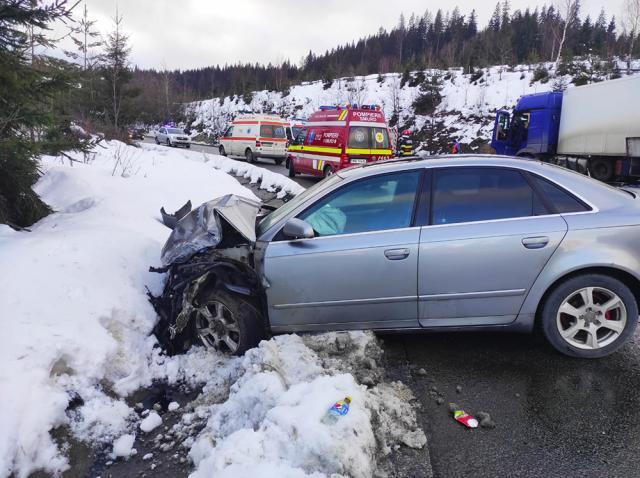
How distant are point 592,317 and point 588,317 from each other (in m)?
0.03

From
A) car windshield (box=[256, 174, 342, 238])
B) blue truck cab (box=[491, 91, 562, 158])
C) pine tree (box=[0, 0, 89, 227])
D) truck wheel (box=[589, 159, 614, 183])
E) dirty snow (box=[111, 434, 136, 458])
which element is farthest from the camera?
blue truck cab (box=[491, 91, 562, 158])

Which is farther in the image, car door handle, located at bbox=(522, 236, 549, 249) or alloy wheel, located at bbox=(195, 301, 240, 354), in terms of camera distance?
alloy wheel, located at bbox=(195, 301, 240, 354)

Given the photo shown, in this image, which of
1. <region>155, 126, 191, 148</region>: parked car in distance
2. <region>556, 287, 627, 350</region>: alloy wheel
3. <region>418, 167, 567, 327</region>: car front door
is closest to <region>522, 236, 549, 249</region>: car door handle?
<region>418, 167, 567, 327</region>: car front door

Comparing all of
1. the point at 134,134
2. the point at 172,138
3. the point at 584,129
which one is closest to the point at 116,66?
the point at 134,134

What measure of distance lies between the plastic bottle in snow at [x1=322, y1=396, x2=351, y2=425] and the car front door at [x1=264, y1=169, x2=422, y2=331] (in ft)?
3.22

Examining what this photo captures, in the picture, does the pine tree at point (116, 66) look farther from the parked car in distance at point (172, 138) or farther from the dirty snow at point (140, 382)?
the dirty snow at point (140, 382)

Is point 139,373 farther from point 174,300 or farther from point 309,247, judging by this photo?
point 309,247

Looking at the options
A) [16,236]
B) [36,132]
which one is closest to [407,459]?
[16,236]

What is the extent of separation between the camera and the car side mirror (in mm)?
3396

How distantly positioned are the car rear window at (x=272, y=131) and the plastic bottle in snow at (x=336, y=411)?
2139 cm

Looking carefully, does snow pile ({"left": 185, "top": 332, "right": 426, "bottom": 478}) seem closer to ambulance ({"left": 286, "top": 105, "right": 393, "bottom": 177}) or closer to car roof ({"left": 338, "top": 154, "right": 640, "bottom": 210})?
car roof ({"left": 338, "top": 154, "right": 640, "bottom": 210})

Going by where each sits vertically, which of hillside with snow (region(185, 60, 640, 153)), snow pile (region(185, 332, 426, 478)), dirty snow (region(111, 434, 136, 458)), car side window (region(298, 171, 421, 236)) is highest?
hillside with snow (region(185, 60, 640, 153))

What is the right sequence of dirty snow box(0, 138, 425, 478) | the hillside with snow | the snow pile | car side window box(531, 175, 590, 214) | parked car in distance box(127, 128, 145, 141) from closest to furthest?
the snow pile < dirty snow box(0, 138, 425, 478) < car side window box(531, 175, 590, 214) < parked car in distance box(127, 128, 145, 141) < the hillside with snow

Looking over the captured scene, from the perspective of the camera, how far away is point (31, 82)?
17.9 ft
